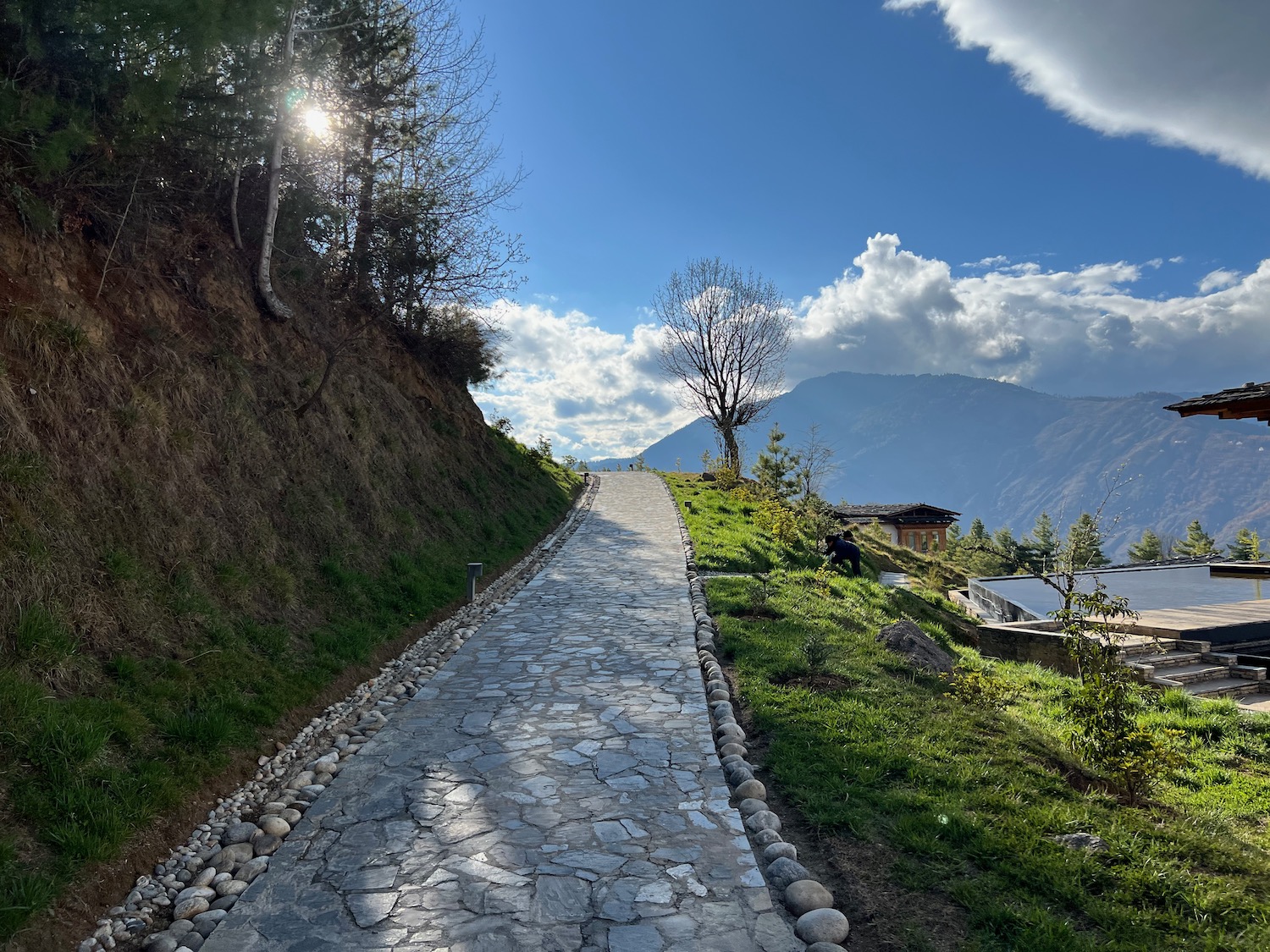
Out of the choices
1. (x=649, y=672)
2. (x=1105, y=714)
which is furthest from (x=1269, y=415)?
(x=649, y=672)

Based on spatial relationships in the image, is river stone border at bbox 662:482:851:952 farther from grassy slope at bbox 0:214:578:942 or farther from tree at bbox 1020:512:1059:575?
grassy slope at bbox 0:214:578:942

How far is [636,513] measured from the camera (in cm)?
2208

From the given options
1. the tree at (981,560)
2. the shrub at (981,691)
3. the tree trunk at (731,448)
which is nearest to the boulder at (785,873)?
the shrub at (981,691)

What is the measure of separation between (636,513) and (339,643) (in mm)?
15224

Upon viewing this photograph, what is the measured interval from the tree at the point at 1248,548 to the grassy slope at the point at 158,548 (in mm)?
20041

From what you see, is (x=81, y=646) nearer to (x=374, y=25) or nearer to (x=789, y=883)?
(x=789, y=883)

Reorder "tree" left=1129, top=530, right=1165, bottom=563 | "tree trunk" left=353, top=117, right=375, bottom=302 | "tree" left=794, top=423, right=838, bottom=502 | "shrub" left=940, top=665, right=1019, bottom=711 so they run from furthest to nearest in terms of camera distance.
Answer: "tree" left=1129, top=530, right=1165, bottom=563
"tree" left=794, top=423, right=838, bottom=502
"tree trunk" left=353, top=117, right=375, bottom=302
"shrub" left=940, top=665, right=1019, bottom=711

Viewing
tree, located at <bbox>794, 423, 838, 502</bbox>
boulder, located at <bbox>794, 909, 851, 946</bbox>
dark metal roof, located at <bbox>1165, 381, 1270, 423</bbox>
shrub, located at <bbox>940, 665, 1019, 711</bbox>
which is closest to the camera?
boulder, located at <bbox>794, 909, 851, 946</bbox>

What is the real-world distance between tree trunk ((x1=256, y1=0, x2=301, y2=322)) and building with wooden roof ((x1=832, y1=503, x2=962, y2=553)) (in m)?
39.4

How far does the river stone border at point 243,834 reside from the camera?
132 inches

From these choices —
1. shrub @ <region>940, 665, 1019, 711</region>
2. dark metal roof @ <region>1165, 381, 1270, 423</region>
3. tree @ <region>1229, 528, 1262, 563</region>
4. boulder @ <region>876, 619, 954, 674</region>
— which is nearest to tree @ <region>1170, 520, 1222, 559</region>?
tree @ <region>1229, 528, 1262, 563</region>

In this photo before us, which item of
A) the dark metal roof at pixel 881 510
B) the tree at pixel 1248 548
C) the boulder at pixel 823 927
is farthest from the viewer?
the dark metal roof at pixel 881 510

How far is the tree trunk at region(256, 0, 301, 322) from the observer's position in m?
9.52

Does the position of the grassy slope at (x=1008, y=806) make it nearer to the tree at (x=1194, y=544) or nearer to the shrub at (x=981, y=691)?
the shrub at (x=981, y=691)
